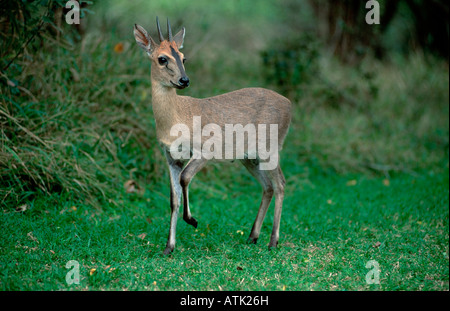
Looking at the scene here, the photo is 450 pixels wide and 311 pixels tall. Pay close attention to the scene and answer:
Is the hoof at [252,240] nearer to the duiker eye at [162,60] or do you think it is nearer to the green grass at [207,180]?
the green grass at [207,180]

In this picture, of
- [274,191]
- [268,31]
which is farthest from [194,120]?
[268,31]

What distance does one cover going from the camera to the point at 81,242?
488 cm

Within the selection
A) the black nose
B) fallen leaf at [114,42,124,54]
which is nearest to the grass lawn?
the black nose

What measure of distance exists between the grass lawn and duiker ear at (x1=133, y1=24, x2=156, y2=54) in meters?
1.87

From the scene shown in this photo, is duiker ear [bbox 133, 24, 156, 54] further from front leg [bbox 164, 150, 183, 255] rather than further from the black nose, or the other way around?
front leg [bbox 164, 150, 183, 255]

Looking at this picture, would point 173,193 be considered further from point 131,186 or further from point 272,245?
point 131,186

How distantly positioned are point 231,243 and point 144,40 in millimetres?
2138

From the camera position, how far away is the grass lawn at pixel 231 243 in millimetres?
4066

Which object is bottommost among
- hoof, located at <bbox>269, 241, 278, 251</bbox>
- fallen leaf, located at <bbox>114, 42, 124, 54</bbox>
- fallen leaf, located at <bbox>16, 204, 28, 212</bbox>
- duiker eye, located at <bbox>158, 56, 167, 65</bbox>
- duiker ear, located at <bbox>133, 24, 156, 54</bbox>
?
Result: hoof, located at <bbox>269, 241, 278, 251</bbox>

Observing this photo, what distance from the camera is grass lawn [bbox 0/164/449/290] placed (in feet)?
13.3

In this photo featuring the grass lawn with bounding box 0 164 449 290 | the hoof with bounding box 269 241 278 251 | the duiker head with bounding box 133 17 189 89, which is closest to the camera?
the grass lawn with bounding box 0 164 449 290

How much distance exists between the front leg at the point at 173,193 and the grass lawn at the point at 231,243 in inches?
5.9

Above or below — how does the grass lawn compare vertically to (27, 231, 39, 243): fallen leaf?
below
